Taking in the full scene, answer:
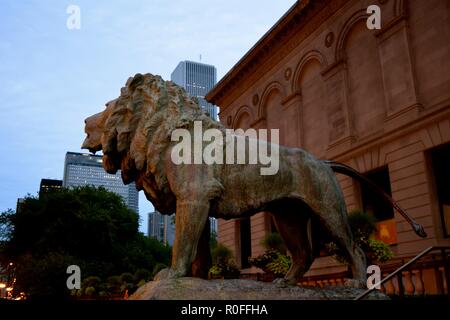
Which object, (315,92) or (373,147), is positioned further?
(315,92)

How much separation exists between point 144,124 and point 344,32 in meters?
19.6

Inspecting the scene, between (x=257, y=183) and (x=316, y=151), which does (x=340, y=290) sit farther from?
(x=316, y=151)

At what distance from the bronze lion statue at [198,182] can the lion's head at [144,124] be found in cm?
1

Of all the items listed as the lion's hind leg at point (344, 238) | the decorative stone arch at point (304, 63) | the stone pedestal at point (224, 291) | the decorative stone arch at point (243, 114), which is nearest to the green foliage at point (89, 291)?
the decorative stone arch at point (243, 114)

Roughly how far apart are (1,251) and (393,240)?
30.9 metres

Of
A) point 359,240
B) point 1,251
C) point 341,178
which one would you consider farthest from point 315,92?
point 1,251

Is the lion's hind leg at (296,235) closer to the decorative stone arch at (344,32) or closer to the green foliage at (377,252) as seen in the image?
the green foliage at (377,252)

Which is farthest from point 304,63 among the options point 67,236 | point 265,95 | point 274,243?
point 67,236

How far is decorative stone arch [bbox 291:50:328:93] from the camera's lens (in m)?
24.3

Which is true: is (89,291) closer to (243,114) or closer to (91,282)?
(91,282)

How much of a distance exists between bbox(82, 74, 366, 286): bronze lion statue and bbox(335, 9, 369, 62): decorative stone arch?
60.3 feet

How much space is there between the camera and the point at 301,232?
18.9 ft

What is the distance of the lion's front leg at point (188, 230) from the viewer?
4805 mm

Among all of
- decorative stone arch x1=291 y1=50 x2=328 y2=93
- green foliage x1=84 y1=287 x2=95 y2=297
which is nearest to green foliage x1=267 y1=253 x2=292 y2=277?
green foliage x1=84 y1=287 x2=95 y2=297
